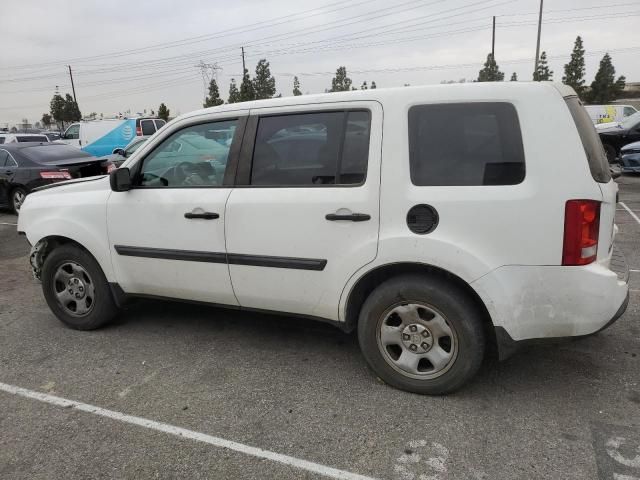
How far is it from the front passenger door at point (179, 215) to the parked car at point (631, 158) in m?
12.9

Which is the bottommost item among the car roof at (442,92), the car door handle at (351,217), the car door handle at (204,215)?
the car door handle at (204,215)

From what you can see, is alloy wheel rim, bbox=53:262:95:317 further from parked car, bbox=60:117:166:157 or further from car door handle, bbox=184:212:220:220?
parked car, bbox=60:117:166:157

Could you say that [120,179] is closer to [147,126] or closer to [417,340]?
[417,340]

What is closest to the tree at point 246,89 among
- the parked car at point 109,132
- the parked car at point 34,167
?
the parked car at point 109,132

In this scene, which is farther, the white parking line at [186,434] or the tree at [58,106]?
the tree at [58,106]

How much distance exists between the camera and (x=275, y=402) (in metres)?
3.08

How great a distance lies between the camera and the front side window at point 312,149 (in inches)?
121

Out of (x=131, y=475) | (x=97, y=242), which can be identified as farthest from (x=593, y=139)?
(x=97, y=242)

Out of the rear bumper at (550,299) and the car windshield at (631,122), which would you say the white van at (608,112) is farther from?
the rear bumper at (550,299)

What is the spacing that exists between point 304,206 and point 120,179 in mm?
1499

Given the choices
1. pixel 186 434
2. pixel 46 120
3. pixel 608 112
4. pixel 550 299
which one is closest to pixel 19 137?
pixel 186 434

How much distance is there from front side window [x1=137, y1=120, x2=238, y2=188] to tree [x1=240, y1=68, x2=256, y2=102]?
43043 millimetres

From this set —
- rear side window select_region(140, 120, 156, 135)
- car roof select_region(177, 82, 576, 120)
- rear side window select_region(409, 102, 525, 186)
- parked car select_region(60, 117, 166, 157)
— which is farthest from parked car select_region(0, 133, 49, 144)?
rear side window select_region(409, 102, 525, 186)

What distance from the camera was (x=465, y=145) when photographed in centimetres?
280
